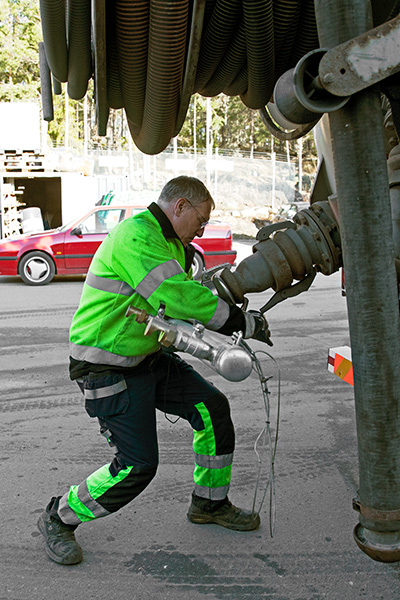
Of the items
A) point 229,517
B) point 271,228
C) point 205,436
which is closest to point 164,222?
point 271,228

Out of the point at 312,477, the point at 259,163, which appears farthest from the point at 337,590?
the point at 259,163

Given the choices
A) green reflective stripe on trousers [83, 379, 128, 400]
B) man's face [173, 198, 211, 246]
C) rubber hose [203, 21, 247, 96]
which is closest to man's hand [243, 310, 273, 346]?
man's face [173, 198, 211, 246]

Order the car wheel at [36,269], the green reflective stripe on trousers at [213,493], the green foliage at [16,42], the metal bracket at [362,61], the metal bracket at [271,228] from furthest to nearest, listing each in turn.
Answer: the green foliage at [16,42] < the car wheel at [36,269] < the green reflective stripe on trousers at [213,493] < the metal bracket at [271,228] < the metal bracket at [362,61]

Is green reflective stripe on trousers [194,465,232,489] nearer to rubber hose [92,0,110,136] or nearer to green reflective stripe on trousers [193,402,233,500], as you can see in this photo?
green reflective stripe on trousers [193,402,233,500]

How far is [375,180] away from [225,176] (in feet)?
108

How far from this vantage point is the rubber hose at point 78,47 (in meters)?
2.71

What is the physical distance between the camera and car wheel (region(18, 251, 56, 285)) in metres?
13.1

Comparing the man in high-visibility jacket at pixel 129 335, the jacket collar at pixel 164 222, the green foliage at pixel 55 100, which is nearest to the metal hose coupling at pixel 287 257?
the man in high-visibility jacket at pixel 129 335

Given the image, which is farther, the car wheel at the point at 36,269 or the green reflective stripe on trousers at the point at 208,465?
the car wheel at the point at 36,269

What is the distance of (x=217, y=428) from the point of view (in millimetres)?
3484

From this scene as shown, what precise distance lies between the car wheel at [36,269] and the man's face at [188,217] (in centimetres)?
1038

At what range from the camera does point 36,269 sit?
43.1 feet

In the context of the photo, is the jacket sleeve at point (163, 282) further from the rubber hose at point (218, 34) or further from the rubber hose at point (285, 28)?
the rubber hose at point (285, 28)

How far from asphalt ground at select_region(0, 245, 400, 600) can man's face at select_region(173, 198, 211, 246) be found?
160cm
